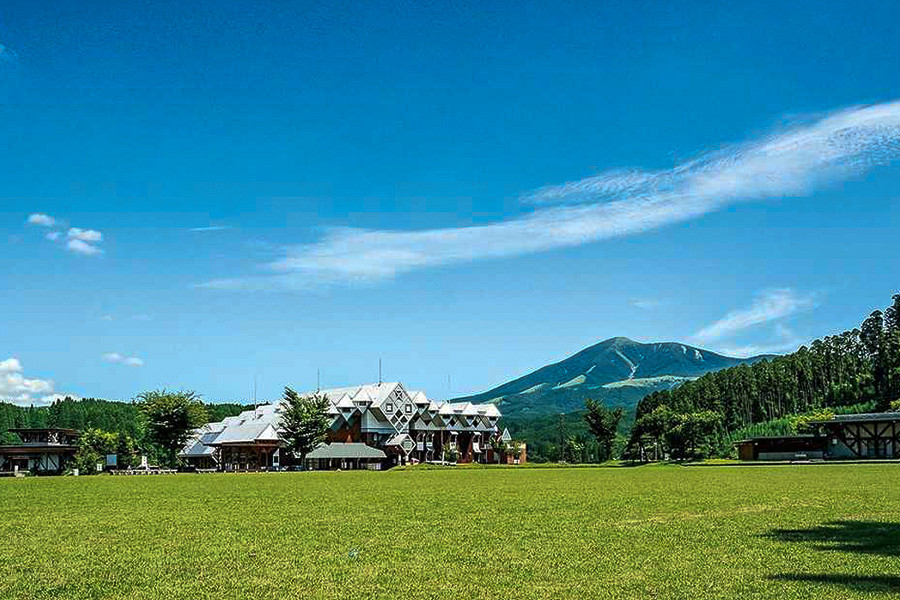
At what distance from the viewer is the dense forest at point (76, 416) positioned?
12643cm

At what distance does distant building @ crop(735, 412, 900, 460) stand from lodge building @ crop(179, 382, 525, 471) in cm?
3740

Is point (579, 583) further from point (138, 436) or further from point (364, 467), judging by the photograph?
point (138, 436)

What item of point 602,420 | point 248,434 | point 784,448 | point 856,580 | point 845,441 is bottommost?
point 784,448

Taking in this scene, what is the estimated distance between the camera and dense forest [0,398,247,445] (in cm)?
12643

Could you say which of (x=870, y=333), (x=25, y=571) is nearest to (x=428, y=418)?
(x=870, y=333)

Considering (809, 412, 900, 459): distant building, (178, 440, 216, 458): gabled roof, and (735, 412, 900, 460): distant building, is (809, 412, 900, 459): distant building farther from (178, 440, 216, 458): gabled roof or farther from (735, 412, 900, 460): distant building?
(178, 440, 216, 458): gabled roof

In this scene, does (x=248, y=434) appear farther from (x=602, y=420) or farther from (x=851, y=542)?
(x=851, y=542)

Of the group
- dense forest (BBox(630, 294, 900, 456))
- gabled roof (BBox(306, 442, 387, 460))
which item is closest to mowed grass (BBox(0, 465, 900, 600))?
gabled roof (BBox(306, 442, 387, 460))

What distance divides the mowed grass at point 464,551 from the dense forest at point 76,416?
107547mm

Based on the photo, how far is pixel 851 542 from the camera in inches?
506

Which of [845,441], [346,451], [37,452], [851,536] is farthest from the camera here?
[346,451]

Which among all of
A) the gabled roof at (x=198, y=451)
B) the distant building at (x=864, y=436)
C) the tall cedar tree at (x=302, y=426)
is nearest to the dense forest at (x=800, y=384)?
the distant building at (x=864, y=436)

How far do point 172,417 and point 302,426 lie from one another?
12.0 metres

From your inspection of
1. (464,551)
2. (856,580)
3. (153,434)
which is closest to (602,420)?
(153,434)
